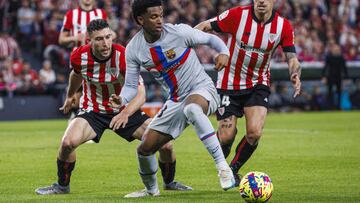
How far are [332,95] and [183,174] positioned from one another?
17.4 metres

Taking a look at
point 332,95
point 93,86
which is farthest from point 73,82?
point 332,95

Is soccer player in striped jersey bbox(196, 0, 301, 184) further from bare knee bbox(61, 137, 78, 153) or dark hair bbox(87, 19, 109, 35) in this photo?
bare knee bbox(61, 137, 78, 153)

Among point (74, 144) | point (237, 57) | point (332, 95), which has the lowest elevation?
point (332, 95)

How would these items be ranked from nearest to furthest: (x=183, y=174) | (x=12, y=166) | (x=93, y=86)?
1. (x=93, y=86)
2. (x=183, y=174)
3. (x=12, y=166)

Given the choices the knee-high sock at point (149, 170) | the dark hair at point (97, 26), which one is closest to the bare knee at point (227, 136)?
the knee-high sock at point (149, 170)

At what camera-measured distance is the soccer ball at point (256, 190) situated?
29.1 feet

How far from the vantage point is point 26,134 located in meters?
19.9

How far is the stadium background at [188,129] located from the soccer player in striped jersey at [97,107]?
0.35m

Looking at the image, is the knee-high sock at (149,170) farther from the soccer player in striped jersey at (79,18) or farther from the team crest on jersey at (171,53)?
the soccer player in striped jersey at (79,18)

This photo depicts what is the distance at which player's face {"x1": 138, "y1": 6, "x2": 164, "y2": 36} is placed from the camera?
9.28 meters

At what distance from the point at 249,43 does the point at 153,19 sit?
7.93 ft

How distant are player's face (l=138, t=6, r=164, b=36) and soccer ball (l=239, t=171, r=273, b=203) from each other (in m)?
1.77

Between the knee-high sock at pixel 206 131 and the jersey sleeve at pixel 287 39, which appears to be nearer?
the knee-high sock at pixel 206 131

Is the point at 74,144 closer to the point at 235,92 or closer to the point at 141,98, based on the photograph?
the point at 141,98
